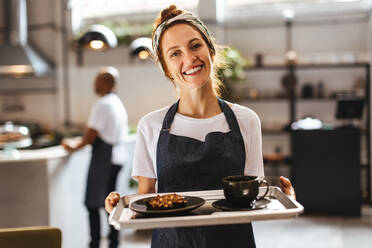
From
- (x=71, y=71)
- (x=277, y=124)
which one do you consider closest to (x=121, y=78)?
(x=71, y=71)

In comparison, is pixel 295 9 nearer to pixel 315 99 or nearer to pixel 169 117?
pixel 315 99

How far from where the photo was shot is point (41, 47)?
7.31 m

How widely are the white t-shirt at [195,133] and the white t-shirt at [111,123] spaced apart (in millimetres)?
2187

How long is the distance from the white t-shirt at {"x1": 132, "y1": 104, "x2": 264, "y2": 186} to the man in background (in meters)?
2.19

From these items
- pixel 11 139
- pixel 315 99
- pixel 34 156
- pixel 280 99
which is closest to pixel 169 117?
pixel 34 156

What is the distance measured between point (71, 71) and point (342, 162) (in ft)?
15.2

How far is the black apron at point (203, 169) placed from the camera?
143cm

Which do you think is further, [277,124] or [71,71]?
[71,71]

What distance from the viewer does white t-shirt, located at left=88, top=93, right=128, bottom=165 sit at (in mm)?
3648

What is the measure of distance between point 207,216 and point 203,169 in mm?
410

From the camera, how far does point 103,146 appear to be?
374 centimetres

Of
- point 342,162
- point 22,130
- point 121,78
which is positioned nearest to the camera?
point 22,130

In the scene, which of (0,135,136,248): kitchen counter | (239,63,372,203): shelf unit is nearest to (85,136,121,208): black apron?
(0,135,136,248): kitchen counter

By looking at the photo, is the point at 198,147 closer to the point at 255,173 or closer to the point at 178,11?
the point at 255,173
